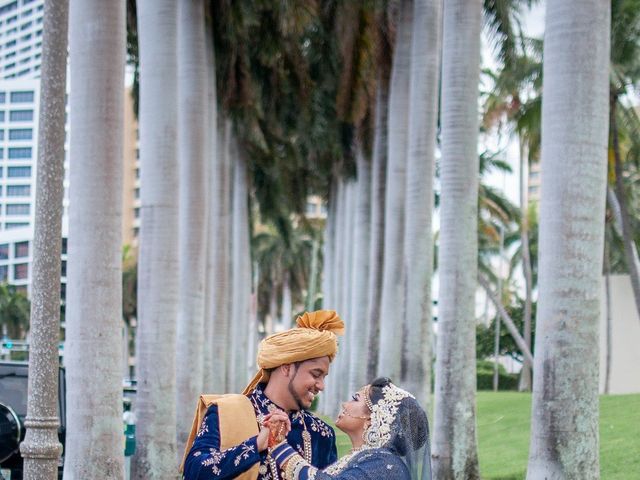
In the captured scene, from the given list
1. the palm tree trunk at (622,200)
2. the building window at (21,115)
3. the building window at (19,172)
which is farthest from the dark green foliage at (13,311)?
the palm tree trunk at (622,200)

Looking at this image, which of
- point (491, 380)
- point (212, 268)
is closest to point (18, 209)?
point (491, 380)

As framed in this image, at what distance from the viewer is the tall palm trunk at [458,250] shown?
1700 centimetres

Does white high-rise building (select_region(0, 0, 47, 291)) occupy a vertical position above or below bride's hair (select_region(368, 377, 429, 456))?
above

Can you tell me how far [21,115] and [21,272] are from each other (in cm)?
1877

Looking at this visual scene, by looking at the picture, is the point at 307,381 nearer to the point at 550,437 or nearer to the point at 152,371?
the point at 550,437

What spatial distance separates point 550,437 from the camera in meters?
10.7

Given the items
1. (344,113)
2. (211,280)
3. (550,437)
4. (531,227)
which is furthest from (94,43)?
(531,227)

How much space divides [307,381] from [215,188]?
27888 millimetres

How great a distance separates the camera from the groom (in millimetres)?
5074

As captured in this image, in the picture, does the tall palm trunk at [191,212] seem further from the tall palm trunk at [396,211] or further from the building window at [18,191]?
the building window at [18,191]

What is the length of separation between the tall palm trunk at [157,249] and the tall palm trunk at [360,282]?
1522 centimetres

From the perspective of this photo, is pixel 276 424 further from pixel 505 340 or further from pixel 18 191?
pixel 18 191

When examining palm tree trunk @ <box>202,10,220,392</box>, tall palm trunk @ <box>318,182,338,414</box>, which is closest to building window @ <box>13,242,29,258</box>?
tall palm trunk @ <box>318,182,338,414</box>

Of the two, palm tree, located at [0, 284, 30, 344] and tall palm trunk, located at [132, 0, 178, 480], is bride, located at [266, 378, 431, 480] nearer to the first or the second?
tall palm trunk, located at [132, 0, 178, 480]
